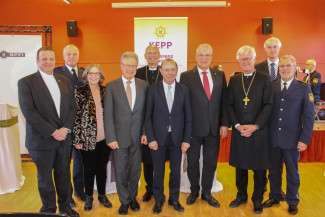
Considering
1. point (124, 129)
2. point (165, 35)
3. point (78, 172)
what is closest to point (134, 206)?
point (78, 172)

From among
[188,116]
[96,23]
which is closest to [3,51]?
[96,23]

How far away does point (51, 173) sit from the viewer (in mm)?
2551

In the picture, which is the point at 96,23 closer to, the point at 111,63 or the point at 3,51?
the point at 111,63

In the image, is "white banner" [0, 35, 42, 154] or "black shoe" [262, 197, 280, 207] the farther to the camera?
"white banner" [0, 35, 42, 154]

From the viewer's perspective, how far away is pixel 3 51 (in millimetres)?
4582

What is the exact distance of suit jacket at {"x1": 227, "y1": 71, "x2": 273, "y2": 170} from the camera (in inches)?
107

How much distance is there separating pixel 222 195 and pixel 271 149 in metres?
0.92

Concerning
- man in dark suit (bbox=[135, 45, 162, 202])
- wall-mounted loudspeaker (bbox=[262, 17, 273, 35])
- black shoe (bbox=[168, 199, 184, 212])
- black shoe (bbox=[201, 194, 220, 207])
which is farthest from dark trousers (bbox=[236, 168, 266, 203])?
wall-mounted loudspeaker (bbox=[262, 17, 273, 35])

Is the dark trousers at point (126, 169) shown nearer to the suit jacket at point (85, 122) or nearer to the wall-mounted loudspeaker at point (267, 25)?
the suit jacket at point (85, 122)

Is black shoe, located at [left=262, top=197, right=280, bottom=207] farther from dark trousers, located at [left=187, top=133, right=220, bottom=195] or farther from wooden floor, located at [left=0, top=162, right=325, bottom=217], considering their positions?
dark trousers, located at [left=187, top=133, right=220, bottom=195]

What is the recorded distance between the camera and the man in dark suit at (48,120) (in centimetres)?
235

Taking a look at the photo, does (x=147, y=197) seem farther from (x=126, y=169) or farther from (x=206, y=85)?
(x=206, y=85)

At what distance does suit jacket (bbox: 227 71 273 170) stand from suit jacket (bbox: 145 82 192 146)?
528mm

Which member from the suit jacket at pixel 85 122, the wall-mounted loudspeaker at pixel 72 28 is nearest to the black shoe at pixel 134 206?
the suit jacket at pixel 85 122
